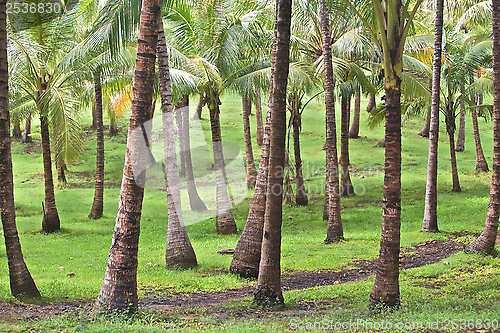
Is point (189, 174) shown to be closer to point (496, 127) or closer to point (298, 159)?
point (298, 159)

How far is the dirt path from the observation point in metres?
6.14

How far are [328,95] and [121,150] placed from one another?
74.6ft

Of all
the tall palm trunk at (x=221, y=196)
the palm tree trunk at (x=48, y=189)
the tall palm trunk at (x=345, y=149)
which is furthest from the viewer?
the tall palm trunk at (x=345, y=149)

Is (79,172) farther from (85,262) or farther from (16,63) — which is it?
(85,262)

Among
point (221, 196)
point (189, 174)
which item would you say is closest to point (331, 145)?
point (221, 196)

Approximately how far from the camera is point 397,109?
5.79m

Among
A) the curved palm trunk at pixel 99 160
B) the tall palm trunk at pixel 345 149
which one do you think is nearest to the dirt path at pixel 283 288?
the tall palm trunk at pixel 345 149

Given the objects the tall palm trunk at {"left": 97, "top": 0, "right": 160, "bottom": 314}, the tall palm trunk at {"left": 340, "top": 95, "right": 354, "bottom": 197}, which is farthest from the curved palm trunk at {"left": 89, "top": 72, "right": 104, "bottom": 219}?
the tall palm trunk at {"left": 97, "top": 0, "right": 160, "bottom": 314}

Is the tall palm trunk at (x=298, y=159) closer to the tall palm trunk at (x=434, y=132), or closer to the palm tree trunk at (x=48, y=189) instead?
the tall palm trunk at (x=434, y=132)

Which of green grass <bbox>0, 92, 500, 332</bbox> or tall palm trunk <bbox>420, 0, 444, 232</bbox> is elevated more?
tall palm trunk <bbox>420, 0, 444, 232</bbox>

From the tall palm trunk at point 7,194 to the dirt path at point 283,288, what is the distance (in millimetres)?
372

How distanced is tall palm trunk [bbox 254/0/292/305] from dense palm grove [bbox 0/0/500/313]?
0.02m

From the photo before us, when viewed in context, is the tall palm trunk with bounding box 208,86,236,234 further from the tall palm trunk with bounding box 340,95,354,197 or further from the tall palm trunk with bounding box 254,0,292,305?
the tall palm trunk with bounding box 254,0,292,305

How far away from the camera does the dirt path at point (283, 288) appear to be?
242 inches
